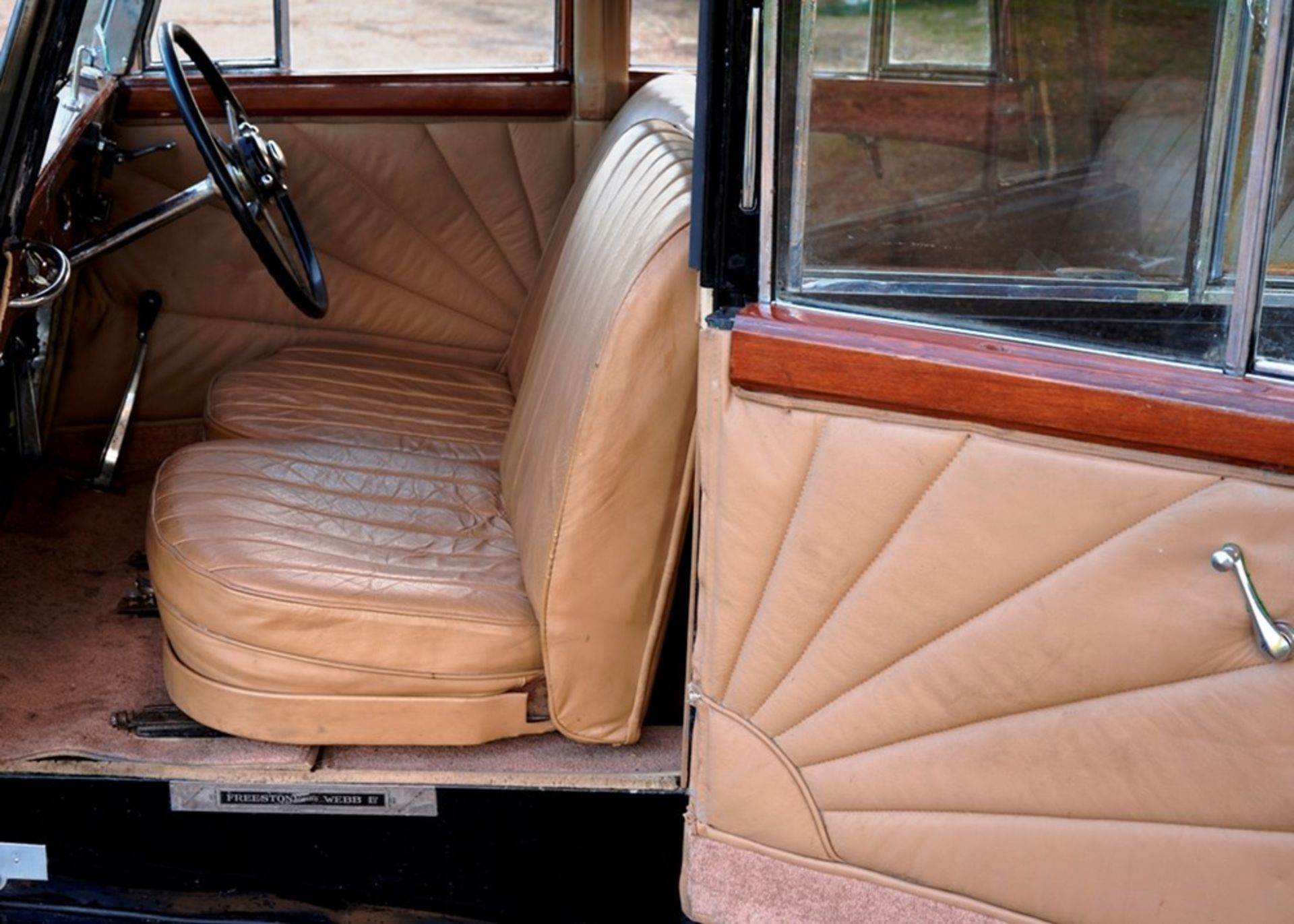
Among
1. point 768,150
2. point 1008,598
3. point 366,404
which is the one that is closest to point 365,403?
point 366,404

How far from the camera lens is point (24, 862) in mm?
1663

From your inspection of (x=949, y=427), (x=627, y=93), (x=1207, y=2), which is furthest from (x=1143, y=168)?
(x=627, y=93)

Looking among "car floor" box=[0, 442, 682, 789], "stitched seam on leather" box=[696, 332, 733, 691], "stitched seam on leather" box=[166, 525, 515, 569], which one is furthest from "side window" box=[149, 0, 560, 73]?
"stitched seam on leather" box=[696, 332, 733, 691]

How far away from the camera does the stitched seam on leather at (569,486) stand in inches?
58.5

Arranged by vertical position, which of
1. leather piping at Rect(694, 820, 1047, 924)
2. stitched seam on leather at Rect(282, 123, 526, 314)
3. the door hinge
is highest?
stitched seam on leather at Rect(282, 123, 526, 314)

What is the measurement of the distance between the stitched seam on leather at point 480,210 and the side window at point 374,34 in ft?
0.45

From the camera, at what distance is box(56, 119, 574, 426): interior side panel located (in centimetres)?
274

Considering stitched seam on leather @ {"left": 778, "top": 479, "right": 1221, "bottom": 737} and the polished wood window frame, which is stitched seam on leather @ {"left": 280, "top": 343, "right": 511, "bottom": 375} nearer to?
the polished wood window frame

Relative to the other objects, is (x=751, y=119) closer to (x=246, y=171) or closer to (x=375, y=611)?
(x=375, y=611)

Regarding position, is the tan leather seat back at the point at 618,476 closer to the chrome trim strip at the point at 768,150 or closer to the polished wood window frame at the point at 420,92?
the chrome trim strip at the point at 768,150

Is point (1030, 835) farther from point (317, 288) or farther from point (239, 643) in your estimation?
point (317, 288)

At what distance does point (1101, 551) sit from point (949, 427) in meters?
0.17

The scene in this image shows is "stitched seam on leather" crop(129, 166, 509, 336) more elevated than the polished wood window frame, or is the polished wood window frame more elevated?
the polished wood window frame

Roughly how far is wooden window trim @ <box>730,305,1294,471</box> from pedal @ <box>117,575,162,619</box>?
3.65ft
